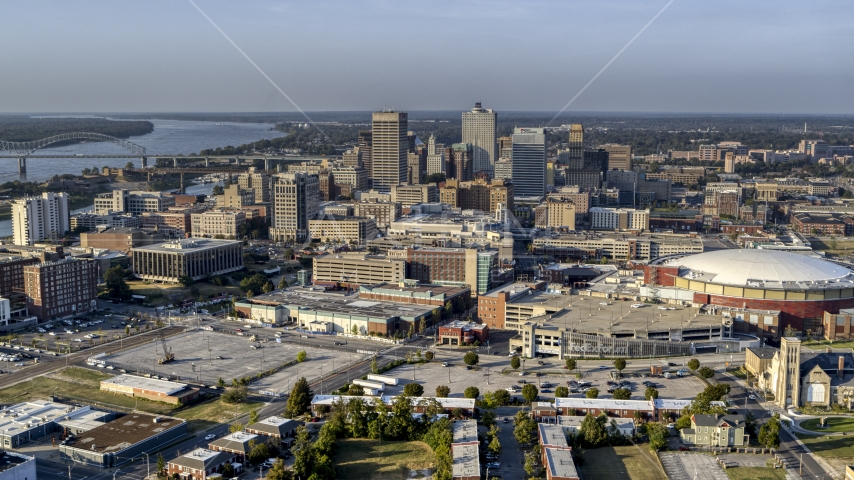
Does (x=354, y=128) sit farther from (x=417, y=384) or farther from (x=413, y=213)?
(x=417, y=384)

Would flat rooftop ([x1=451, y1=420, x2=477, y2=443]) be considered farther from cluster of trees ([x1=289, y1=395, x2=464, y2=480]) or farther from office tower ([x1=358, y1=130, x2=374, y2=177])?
office tower ([x1=358, y1=130, x2=374, y2=177])

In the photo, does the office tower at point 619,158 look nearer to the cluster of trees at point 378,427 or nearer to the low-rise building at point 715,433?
the low-rise building at point 715,433

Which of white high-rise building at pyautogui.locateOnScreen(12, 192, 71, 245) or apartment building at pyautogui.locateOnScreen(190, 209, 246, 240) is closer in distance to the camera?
white high-rise building at pyautogui.locateOnScreen(12, 192, 71, 245)

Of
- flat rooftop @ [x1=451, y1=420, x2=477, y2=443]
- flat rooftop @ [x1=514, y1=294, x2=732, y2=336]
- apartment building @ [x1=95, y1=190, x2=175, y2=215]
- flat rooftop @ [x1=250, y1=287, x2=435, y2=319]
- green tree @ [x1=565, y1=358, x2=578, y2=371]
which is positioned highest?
apartment building @ [x1=95, y1=190, x2=175, y2=215]

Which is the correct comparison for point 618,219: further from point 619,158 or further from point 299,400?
point 299,400

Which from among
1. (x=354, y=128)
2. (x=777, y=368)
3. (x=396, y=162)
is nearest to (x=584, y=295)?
(x=777, y=368)

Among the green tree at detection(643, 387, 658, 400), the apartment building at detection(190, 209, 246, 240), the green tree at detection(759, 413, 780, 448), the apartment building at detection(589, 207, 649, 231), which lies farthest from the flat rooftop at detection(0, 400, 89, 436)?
the apartment building at detection(589, 207, 649, 231)

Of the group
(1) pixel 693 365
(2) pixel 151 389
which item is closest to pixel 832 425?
(1) pixel 693 365

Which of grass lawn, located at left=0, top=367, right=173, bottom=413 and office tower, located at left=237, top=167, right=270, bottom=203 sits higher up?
office tower, located at left=237, top=167, right=270, bottom=203
